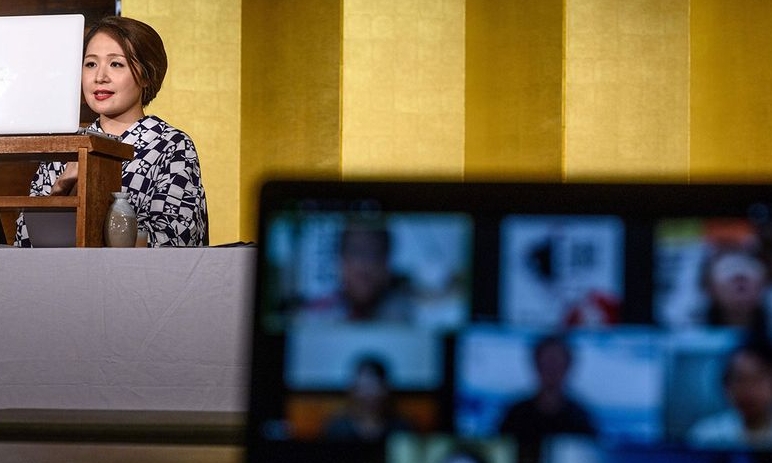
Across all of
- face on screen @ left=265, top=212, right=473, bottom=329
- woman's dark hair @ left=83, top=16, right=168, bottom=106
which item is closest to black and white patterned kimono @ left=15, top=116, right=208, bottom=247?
woman's dark hair @ left=83, top=16, right=168, bottom=106

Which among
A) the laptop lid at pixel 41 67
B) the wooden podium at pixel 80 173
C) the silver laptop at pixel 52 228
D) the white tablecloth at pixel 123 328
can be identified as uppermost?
the laptop lid at pixel 41 67

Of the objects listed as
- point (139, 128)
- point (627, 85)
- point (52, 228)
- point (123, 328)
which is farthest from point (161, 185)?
point (627, 85)

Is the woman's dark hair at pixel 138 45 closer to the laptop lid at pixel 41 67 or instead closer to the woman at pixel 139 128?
the woman at pixel 139 128

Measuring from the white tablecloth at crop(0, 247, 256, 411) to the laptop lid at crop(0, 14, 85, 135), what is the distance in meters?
0.27

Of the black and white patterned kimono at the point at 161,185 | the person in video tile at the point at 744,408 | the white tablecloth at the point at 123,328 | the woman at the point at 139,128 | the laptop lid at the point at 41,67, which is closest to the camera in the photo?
the person in video tile at the point at 744,408

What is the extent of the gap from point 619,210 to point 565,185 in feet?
0.09

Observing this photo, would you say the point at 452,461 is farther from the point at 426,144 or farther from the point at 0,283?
the point at 426,144

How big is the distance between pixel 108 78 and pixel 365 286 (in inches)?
68.2

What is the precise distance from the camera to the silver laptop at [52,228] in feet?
4.51

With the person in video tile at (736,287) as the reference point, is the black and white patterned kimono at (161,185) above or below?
above

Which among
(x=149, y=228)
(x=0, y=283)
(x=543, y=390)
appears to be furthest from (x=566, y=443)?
(x=149, y=228)

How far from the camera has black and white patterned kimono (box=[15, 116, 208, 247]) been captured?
178 cm

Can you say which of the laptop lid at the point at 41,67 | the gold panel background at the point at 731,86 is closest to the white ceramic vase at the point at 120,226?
the laptop lid at the point at 41,67

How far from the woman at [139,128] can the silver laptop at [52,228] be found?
17.2 inches
